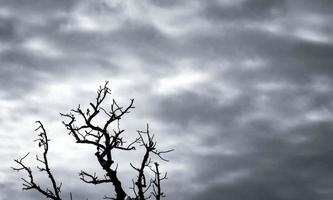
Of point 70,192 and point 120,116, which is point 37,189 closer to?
point 70,192

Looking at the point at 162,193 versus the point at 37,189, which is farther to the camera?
the point at 37,189

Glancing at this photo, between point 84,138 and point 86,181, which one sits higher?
point 84,138

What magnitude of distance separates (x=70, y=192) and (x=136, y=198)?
206cm

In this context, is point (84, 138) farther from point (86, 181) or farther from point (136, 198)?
point (136, 198)

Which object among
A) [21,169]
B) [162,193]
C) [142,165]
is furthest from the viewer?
[21,169]

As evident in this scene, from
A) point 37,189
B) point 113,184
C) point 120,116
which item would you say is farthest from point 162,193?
point 37,189

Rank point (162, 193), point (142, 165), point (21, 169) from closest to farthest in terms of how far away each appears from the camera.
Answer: point (162, 193) → point (142, 165) → point (21, 169)

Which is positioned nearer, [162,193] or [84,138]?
[162,193]

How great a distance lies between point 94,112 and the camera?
16.9 m

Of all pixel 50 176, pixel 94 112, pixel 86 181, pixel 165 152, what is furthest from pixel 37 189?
pixel 165 152

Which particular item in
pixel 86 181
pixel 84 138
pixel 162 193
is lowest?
pixel 162 193

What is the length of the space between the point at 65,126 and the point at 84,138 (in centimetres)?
80

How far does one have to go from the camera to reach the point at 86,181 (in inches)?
661

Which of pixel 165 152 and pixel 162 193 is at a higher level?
pixel 165 152
